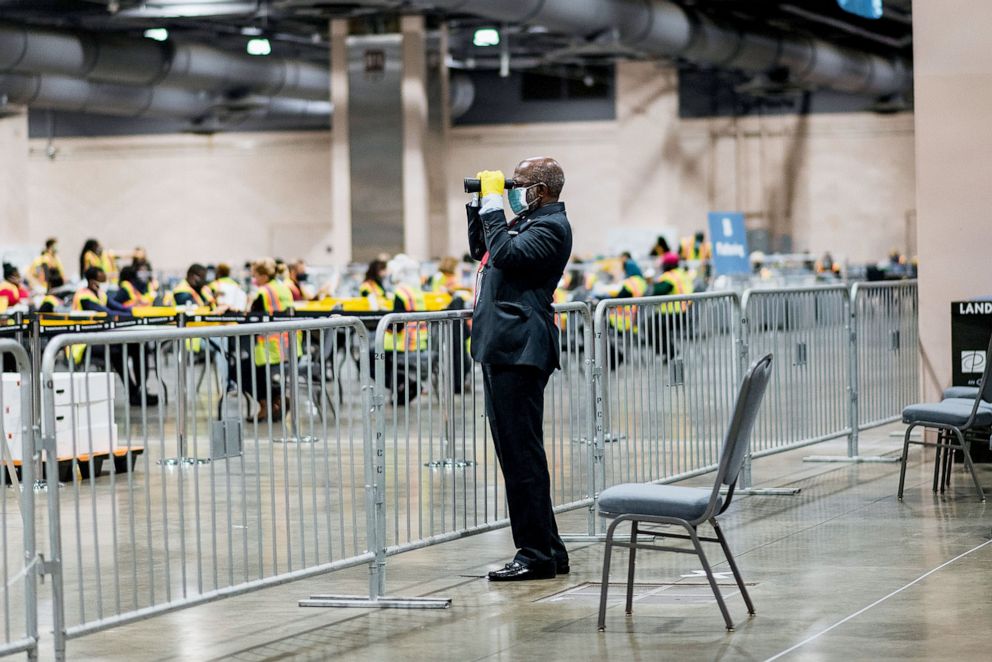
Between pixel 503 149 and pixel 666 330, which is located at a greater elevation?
pixel 503 149

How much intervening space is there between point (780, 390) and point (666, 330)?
65.6 inches

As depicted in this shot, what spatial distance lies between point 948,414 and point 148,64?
22.9 m

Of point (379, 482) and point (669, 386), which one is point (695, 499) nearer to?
point (379, 482)

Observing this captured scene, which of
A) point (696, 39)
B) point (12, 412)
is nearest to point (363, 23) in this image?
point (696, 39)

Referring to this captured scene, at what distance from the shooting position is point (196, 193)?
45969 millimetres

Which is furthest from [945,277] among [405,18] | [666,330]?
[405,18]

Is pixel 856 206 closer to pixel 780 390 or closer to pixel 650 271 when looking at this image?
pixel 650 271

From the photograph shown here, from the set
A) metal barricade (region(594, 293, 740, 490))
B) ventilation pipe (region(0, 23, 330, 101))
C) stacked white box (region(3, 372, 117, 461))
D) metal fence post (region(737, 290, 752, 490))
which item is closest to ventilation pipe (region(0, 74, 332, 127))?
ventilation pipe (region(0, 23, 330, 101))

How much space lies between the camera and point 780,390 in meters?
10.7

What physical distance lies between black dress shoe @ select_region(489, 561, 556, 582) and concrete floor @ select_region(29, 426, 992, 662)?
8 centimetres

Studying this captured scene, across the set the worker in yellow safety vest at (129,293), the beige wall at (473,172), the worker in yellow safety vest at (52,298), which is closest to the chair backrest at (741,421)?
the worker in yellow safety vest at (52,298)

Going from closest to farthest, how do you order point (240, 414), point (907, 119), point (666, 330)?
point (240, 414) < point (666, 330) < point (907, 119)

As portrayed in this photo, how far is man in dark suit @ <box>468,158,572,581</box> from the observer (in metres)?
7.02

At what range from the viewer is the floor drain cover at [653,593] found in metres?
6.85
